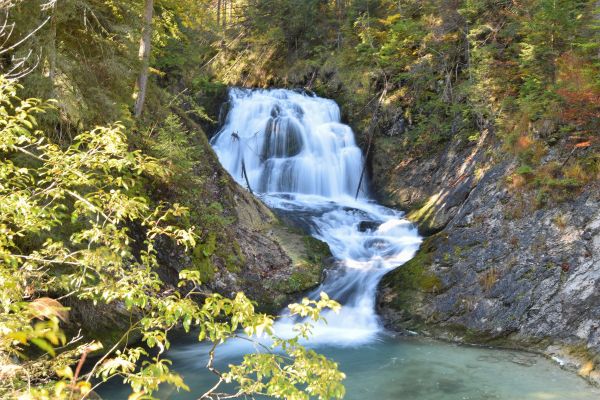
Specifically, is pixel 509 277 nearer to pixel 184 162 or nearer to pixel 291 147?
pixel 184 162

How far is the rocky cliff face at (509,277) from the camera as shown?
7.86m

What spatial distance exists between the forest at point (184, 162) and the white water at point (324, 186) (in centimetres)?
80

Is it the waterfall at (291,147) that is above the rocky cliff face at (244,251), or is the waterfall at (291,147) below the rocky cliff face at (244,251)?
above

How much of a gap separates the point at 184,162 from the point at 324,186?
899 cm

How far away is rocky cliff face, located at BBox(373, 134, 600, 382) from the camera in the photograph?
25.8 feet

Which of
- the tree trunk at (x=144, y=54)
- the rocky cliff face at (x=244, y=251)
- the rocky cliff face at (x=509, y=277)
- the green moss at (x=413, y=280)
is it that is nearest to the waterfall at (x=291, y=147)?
the rocky cliff face at (x=244, y=251)

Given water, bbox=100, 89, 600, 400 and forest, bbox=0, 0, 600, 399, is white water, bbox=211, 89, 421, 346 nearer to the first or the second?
water, bbox=100, 89, 600, 400

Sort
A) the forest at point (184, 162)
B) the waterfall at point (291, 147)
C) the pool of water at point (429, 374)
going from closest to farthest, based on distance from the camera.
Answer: the forest at point (184, 162) → the pool of water at point (429, 374) → the waterfall at point (291, 147)

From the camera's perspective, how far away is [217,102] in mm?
23234

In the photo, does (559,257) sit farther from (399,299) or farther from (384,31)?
(384,31)

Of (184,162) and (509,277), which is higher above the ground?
(184,162)

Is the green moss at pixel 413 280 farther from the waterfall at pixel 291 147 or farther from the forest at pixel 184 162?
the waterfall at pixel 291 147

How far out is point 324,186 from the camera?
Result: 18.0m

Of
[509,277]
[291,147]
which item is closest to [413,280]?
[509,277]
